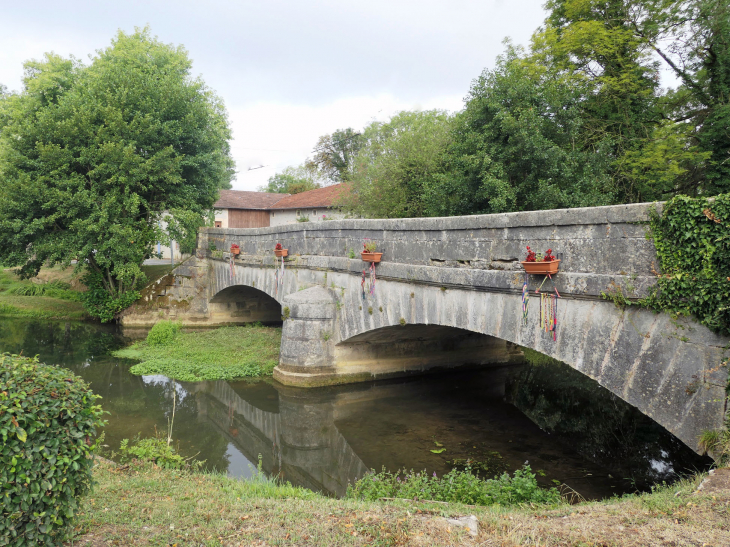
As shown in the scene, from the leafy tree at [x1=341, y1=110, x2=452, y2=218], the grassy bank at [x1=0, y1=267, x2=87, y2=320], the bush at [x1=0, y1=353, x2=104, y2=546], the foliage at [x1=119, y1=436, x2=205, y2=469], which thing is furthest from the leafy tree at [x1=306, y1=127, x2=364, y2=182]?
the bush at [x1=0, y1=353, x2=104, y2=546]

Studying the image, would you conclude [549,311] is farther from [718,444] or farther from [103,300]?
[103,300]

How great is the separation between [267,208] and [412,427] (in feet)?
90.3

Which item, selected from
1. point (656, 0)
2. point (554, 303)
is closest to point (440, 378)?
point (554, 303)

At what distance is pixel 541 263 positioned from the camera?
18.6 ft

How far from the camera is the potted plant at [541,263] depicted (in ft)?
18.5

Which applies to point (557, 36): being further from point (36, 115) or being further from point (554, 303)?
point (36, 115)

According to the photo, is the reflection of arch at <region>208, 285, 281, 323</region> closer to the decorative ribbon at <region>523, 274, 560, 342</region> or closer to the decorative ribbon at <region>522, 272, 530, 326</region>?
the decorative ribbon at <region>522, 272, 530, 326</region>

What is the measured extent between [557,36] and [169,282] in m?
15.4

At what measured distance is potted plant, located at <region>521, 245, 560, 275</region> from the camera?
565 cm

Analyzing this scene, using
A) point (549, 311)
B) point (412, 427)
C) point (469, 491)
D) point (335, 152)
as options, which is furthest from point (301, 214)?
point (469, 491)

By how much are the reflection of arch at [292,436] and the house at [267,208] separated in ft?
69.2

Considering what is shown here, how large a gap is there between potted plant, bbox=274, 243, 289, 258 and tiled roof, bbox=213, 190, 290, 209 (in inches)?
844

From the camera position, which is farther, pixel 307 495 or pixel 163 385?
pixel 163 385

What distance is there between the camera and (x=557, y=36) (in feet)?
Answer: 47.8
